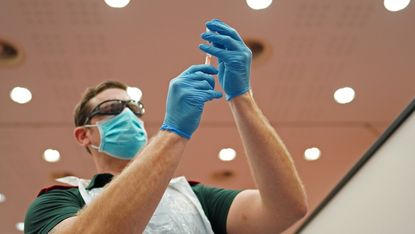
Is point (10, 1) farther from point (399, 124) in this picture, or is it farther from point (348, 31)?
point (399, 124)

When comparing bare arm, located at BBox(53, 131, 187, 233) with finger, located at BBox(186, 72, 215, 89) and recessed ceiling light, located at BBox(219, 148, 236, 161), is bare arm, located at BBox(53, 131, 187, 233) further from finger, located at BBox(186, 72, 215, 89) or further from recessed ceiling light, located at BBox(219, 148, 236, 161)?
recessed ceiling light, located at BBox(219, 148, 236, 161)

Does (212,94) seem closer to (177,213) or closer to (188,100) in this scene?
(188,100)

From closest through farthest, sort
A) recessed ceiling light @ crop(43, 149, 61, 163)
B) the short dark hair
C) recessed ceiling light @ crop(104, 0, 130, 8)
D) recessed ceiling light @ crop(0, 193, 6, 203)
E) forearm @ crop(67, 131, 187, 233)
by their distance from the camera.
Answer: forearm @ crop(67, 131, 187, 233), the short dark hair, recessed ceiling light @ crop(104, 0, 130, 8), recessed ceiling light @ crop(43, 149, 61, 163), recessed ceiling light @ crop(0, 193, 6, 203)

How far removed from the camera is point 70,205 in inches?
39.3

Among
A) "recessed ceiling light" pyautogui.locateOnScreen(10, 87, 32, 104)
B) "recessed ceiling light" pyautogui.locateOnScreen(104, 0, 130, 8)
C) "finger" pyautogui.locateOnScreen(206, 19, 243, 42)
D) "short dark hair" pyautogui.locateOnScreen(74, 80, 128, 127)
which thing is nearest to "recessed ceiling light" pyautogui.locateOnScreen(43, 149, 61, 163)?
"recessed ceiling light" pyautogui.locateOnScreen(10, 87, 32, 104)

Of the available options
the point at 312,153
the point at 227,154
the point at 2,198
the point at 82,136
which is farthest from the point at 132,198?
the point at 2,198

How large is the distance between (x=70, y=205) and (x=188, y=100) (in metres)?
0.35

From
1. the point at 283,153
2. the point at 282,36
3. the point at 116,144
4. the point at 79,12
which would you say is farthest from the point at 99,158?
the point at 282,36

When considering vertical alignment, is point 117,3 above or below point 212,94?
above

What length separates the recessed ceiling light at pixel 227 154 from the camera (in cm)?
361

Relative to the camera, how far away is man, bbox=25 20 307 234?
758mm

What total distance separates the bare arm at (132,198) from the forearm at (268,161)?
187 millimetres

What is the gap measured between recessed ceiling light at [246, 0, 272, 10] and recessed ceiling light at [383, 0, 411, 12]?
1.99 feet

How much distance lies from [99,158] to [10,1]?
4.56ft
